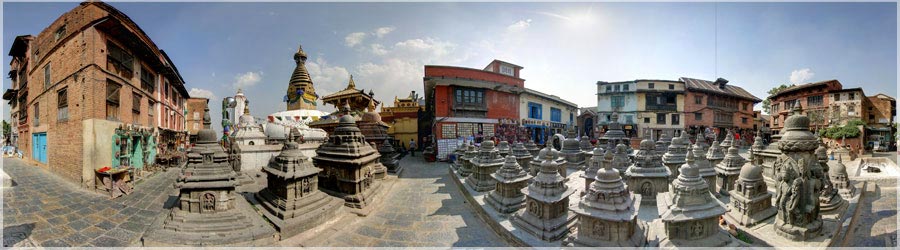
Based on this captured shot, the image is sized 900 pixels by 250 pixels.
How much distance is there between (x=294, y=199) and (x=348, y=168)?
195 cm

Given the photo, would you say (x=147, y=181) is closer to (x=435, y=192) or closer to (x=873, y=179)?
(x=435, y=192)

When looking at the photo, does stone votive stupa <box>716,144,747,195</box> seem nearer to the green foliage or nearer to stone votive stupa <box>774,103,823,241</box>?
stone votive stupa <box>774,103,823,241</box>

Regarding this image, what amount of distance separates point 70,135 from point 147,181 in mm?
2685

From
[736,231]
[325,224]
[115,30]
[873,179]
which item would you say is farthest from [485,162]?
[873,179]

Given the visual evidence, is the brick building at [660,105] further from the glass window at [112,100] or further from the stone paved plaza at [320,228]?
the glass window at [112,100]

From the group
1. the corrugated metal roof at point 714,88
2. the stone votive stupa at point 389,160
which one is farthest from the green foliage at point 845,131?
the stone votive stupa at point 389,160

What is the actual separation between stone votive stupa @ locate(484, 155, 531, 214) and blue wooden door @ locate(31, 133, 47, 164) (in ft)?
63.6

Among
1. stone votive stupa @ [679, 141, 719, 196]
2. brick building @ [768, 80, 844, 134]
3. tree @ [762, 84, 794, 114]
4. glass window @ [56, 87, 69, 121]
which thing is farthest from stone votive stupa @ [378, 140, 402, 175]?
tree @ [762, 84, 794, 114]

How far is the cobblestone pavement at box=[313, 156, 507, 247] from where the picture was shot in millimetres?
5996

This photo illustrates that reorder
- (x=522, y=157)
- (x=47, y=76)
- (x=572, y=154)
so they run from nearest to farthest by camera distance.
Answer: (x=47, y=76) < (x=522, y=157) < (x=572, y=154)

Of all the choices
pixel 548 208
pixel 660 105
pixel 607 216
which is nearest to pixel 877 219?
pixel 607 216

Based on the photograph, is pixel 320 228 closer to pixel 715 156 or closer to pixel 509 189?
pixel 509 189

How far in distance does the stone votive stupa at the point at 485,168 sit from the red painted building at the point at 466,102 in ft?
28.7

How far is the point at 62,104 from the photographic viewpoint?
10.6 meters
